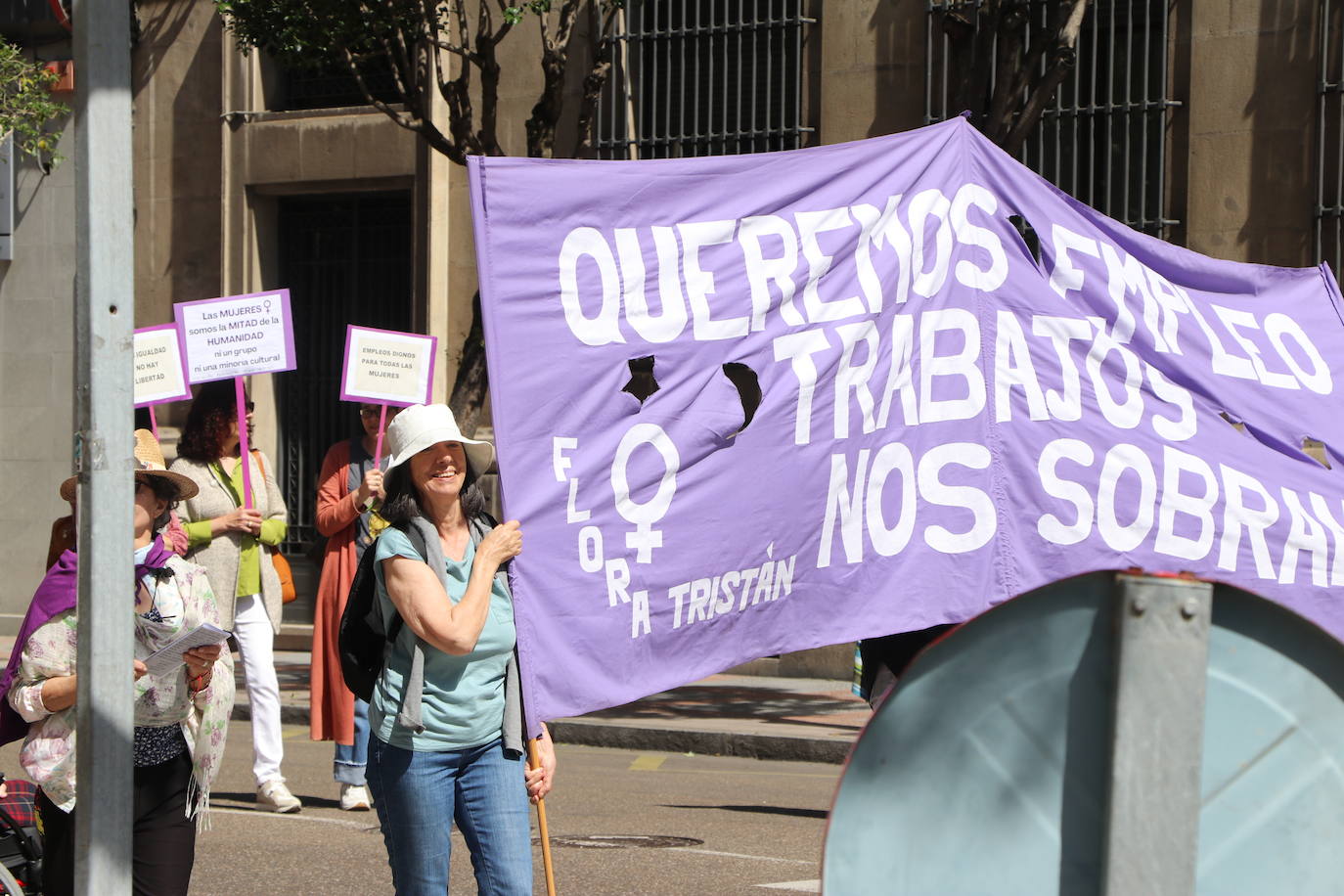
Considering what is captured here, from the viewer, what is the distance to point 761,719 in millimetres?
12430

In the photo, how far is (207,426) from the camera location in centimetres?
848

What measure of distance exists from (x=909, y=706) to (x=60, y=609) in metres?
3.26

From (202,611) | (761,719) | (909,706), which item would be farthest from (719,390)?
(761,719)

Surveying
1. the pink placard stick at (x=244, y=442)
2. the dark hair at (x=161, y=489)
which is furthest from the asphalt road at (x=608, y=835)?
the dark hair at (x=161, y=489)

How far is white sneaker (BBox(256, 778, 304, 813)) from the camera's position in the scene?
332 inches

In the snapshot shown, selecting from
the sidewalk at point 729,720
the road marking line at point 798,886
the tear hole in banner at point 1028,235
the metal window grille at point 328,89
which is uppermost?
the metal window grille at point 328,89

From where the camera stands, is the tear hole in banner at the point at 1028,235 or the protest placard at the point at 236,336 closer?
the tear hole in banner at the point at 1028,235

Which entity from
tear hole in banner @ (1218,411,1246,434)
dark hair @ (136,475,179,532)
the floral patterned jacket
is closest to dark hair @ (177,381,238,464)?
dark hair @ (136,475,179,532)

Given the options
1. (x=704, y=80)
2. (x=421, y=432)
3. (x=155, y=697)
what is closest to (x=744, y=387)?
(x=421, y=432)

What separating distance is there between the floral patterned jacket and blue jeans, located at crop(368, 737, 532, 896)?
20.9 inches

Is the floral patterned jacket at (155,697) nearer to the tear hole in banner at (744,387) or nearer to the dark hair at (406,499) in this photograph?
the dark hair at (406,499)

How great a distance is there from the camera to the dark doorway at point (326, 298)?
1781 cm

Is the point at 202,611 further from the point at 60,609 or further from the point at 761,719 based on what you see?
the point at 761,719

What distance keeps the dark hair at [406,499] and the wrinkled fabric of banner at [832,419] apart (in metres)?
0.68
